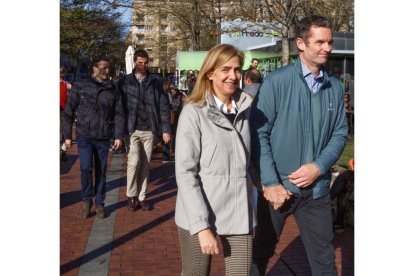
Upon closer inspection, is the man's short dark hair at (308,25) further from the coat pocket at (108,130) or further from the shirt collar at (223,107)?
the coat pocket at (108,130)

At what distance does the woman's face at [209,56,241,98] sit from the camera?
320cm

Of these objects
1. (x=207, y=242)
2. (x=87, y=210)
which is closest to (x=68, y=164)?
(x=87, y=210)

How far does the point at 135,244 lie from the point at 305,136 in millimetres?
3141

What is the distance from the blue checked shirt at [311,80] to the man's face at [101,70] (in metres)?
3.89

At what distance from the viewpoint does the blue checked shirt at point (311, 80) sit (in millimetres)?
3547

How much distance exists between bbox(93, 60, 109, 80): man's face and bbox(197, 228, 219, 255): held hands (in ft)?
14.3

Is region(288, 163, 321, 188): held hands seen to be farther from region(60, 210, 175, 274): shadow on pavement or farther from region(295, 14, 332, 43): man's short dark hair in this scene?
region(60, 210, 175, 274): shadow on pavement

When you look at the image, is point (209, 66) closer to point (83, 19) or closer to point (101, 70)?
point (101, 70)

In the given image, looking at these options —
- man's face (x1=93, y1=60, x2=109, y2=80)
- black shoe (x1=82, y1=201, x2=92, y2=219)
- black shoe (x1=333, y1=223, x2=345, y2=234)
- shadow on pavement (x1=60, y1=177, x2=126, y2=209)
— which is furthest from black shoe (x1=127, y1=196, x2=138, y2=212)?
black shoe (x1=333, y1=223, x2=345, y2=234)

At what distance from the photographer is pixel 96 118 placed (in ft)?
23.1

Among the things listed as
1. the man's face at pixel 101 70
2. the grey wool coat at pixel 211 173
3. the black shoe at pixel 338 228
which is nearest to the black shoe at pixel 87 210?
the man's face at pixel 101 70

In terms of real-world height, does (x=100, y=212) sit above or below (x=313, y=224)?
below
